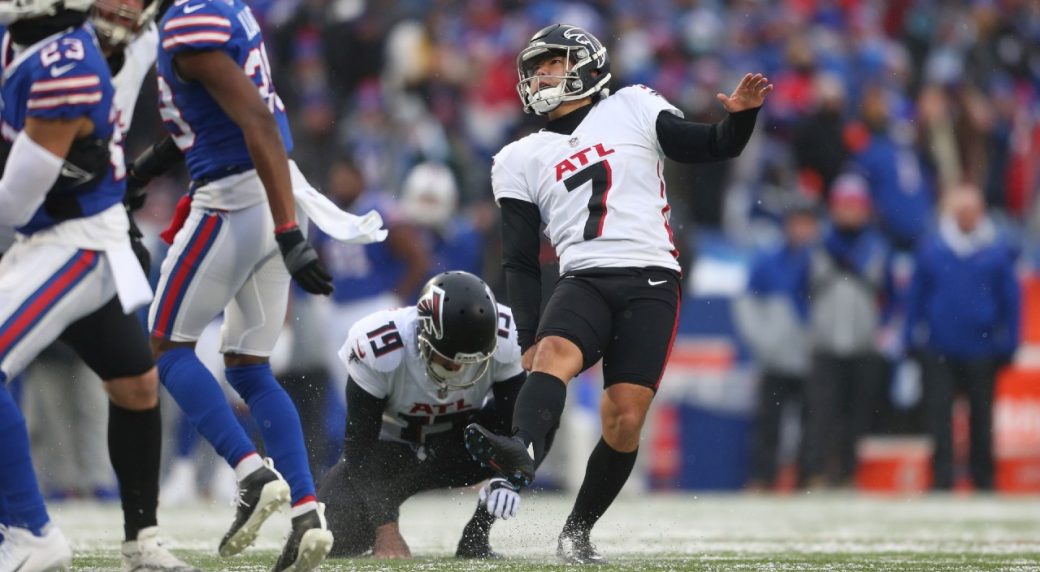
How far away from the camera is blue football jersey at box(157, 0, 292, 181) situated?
5.18m

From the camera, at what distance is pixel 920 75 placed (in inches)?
629

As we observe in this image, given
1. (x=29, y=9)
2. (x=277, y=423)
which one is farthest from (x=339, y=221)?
(x=29, y=9)

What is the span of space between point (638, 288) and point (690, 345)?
6170 mm

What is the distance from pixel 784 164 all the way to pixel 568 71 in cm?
797

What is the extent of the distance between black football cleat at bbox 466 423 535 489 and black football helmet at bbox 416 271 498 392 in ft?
2.11

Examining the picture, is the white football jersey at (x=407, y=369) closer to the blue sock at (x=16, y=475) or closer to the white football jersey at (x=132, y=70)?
the white football jersey at (x=132, y=70)

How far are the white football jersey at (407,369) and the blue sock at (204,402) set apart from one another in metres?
0.98

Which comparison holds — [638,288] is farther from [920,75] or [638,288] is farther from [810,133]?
[920,75]

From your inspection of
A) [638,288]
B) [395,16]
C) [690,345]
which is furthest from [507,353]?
[395,16]

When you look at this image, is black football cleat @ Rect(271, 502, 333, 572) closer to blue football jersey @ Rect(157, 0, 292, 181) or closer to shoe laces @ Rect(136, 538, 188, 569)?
shoe laces @ Rect(136, 538, 188, 569)

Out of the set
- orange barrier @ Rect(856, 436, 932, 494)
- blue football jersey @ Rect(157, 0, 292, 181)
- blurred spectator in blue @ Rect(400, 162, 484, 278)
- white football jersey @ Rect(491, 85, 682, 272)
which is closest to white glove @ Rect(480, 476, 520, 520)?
white football jersey @ Rect(491, 85, 682, 272)

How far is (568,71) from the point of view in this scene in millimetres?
6316

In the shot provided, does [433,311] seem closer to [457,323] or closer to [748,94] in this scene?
[457,323]

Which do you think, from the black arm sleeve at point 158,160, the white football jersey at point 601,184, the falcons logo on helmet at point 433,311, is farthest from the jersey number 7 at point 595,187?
the black arm sleeve at point 158,160
